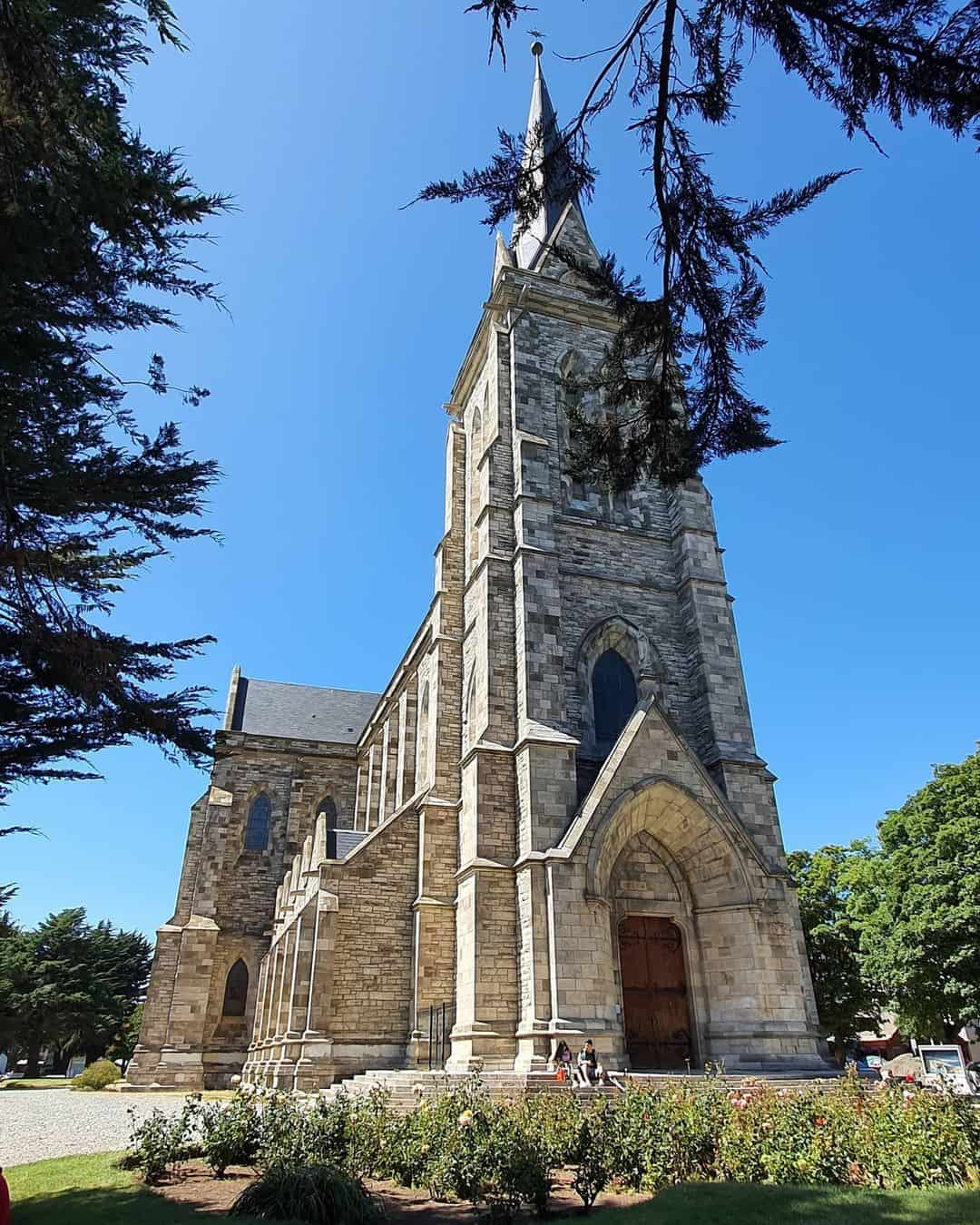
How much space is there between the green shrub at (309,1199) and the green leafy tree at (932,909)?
19.5 m

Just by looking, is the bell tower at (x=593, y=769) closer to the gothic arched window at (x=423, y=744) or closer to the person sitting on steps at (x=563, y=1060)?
the person sitting on steps at (x=563, y=1060)

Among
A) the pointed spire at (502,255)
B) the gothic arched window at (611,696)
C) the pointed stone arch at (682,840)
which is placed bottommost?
the pointed stone arch at (682,840)

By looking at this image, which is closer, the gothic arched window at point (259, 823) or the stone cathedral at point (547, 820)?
the stone cathedral at point (547, 820)

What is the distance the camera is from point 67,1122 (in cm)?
1485

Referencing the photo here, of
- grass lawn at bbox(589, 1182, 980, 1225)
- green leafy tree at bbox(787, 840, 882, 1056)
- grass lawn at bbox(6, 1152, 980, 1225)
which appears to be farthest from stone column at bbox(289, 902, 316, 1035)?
green leafy tree at bbox(787, 840, 882, 1056)

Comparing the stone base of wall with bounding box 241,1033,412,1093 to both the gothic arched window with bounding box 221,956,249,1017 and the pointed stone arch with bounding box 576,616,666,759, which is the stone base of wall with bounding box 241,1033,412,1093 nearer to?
the pointed stone arch with bounding box 576,616,666,759

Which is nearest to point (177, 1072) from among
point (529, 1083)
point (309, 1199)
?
point (529, 1083)

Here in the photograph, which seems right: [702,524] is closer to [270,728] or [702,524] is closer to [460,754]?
[460,754]

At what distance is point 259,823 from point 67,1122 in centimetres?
1706

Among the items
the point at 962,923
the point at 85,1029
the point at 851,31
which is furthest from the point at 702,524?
the point at 85,1029

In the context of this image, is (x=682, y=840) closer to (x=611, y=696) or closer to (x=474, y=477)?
(x=611, y=696)

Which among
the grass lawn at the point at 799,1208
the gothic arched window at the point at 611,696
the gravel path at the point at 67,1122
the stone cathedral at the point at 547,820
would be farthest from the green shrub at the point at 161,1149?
the gothic arched window at the point at 611,696

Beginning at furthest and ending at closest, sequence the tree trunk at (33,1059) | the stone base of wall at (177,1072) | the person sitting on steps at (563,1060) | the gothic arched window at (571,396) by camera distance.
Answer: the tree trunk at (33,1059) → the stone base of wall at (177,1072) → the gothic arched window at (571,396) → the person sitting on steps at (563,1060)

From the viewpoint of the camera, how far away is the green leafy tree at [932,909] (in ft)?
67.5
